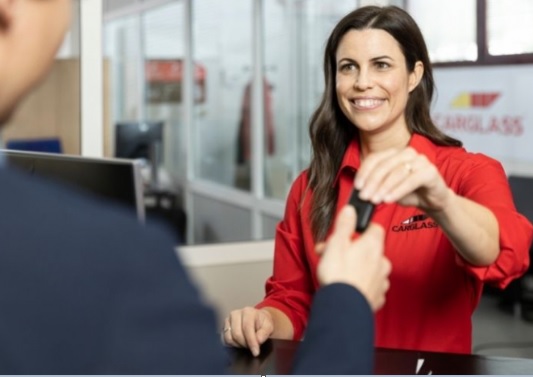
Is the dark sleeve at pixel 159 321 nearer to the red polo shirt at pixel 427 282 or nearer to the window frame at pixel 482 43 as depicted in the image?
the red polo shirt at pixel 427 282

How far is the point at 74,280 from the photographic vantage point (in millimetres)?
546

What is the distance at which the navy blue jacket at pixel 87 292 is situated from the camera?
0.54 meters

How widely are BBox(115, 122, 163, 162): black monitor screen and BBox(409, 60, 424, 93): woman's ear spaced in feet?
11.8

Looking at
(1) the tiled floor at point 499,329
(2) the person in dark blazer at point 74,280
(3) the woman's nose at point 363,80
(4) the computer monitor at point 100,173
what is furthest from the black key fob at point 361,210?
(1) the tiled floor at point 499,329

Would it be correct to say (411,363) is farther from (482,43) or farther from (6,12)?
(482,43)

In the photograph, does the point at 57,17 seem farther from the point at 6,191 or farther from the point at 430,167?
the point at 430,167

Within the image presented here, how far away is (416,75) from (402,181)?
792 millimetres

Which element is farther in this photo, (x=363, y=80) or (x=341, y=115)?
(x=341, y=115)

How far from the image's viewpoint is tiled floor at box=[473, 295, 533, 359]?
447 centimetres

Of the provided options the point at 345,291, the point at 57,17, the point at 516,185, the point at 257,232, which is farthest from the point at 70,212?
the point at 257,232

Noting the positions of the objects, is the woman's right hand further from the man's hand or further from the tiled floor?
the tiled floor

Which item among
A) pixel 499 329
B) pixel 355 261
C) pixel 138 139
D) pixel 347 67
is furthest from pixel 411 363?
pixel 138 139

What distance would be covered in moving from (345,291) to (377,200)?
0.92 ft

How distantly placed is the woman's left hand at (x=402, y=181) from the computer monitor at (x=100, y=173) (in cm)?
59
